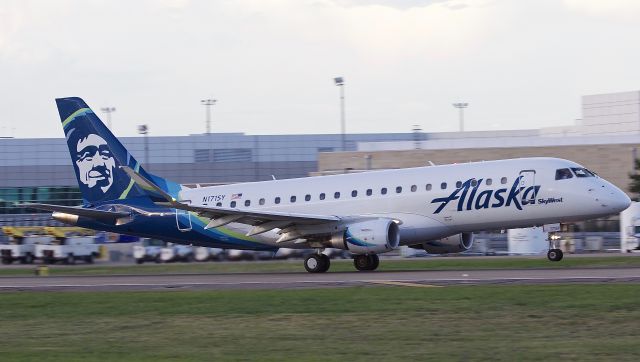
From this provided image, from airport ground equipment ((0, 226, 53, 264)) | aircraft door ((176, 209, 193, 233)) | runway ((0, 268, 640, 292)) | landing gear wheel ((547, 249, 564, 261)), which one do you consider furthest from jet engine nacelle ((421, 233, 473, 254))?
airport ground equipment ((0, 226, 53, 264))

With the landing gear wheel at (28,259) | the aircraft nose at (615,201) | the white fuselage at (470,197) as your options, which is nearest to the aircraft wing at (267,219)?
the white fuselage at (470,197)

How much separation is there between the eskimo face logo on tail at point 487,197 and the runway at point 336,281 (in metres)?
3.33

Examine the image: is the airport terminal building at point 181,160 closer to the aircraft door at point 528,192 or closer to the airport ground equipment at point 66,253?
the airport ground equipment at point 66,253

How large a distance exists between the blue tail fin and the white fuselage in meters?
7.03

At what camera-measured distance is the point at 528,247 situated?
6278 centimetres

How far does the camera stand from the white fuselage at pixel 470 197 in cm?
3756

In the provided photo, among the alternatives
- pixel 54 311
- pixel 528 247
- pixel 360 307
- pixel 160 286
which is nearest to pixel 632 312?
pixel 360 307

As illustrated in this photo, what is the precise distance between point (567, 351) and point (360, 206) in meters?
23.3

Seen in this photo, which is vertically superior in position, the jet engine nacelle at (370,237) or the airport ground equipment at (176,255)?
the jet engine nacelle at (370,237)

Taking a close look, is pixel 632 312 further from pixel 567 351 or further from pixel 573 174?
pixel 573 174

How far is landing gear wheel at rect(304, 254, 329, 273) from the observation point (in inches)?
1563

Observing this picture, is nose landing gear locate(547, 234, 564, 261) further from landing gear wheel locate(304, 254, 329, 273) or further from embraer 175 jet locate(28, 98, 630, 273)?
landing gear wheel locate(304, 254, 329, 273)

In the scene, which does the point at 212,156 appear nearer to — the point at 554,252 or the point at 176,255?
the point at 176,255

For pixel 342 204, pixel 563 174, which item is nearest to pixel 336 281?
pixel 342 204
